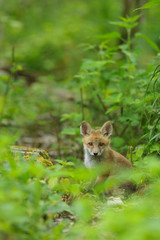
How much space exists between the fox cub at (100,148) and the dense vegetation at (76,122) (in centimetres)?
24

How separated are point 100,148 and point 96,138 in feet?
0.58

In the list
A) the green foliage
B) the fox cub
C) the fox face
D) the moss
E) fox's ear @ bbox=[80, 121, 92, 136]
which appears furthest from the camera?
fox's ear @ bbox=[80, 121, 92, 136]

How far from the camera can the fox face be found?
5211 millimetres

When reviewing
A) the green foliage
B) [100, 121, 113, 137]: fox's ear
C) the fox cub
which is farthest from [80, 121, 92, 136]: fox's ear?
the green foliage

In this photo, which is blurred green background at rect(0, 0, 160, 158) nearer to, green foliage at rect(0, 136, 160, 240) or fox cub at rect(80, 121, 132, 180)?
fox cub at rect(80, 121, 132, 180)

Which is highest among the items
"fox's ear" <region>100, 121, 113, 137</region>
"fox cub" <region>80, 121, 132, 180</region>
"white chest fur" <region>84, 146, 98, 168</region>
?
"fox's ear" <region>100, 121, 113, 137</region>

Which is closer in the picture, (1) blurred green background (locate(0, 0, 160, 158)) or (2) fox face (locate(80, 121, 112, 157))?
(2) fox face (locate(80, 121, 112, 157))

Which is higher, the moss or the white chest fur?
the moss

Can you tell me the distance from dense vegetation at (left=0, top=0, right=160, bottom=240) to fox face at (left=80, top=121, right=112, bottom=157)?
0.89 ft

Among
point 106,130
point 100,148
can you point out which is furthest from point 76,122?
point 100,148

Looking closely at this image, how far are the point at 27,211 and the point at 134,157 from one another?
2364 millimetres

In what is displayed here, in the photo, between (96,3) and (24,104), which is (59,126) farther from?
(96,3)

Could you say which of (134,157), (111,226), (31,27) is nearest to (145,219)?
(111,226)

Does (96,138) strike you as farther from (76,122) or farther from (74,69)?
(74,69)
